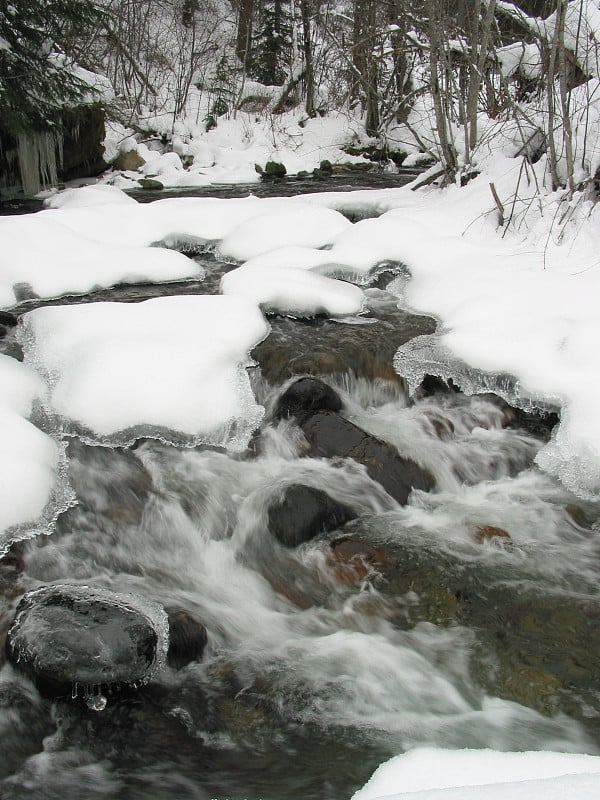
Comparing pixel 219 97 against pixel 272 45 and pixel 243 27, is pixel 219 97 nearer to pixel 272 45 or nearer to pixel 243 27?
pixel 272 45

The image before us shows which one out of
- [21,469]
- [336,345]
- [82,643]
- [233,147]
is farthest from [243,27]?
[82,643]

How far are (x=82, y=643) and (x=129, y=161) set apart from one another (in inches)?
427

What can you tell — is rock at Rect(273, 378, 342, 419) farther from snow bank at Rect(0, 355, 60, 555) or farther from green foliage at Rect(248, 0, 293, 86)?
green foliage at Rect(248, 0, 293, 86)

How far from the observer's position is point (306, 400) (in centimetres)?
361

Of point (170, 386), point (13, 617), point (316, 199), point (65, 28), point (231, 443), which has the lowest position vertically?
point (13, 617)

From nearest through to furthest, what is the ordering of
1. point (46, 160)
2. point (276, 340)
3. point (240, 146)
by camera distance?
point (276, 340)
point (46, 160)
point (240, 146)

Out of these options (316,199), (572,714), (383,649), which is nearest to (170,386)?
(383,649)

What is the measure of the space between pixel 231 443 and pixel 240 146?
492 inches

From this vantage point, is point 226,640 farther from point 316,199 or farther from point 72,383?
point 316,199

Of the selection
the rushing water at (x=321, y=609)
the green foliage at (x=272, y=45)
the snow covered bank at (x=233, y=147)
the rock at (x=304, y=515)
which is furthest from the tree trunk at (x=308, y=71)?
A: the rock at (x=304, y=515)

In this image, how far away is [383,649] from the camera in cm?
239

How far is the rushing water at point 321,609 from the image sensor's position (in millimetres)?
1945

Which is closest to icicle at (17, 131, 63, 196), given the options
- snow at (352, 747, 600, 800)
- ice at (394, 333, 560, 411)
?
ice at (394, 333, 560, 411)

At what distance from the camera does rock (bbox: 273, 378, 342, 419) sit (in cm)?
359
